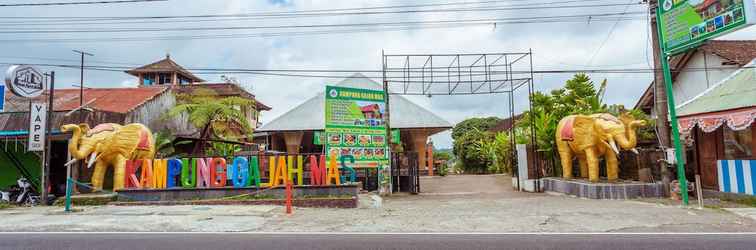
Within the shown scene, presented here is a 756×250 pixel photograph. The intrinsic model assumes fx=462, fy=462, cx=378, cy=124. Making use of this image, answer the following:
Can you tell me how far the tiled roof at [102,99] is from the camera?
17500mm

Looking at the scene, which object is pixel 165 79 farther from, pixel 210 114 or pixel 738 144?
pixel 738 144

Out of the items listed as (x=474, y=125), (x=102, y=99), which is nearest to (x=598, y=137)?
(x=102, y=99)

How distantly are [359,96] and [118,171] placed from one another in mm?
7710

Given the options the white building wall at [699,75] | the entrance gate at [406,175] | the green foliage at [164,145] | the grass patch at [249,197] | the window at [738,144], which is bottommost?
the grass patch at [249,197]

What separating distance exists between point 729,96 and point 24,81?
65.7 ft

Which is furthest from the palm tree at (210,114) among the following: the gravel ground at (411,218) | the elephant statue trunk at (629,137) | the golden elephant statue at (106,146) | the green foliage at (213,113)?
the elephant statue trunk at (629,137)

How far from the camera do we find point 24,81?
43.6 ft

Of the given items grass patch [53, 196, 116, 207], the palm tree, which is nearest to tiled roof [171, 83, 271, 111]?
the palm tree

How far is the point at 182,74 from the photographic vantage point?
142ft

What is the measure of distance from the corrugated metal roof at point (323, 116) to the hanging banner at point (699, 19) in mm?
13003

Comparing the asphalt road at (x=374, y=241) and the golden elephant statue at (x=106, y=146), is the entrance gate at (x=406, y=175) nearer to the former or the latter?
the golden elephant statue at (x=106, y=146)

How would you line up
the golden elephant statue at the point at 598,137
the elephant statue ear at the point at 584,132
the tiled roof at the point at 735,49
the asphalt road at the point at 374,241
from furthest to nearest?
the tiled roof at the point at 735,49 → the elephant statue ear at the point at 584,132 → the golden elephant statue at the point at 598,137 → the asphalt road at the point at 374,241

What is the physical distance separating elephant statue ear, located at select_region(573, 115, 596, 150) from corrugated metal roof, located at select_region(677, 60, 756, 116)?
2576 mm

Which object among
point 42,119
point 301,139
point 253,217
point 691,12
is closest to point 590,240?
point 253,217
